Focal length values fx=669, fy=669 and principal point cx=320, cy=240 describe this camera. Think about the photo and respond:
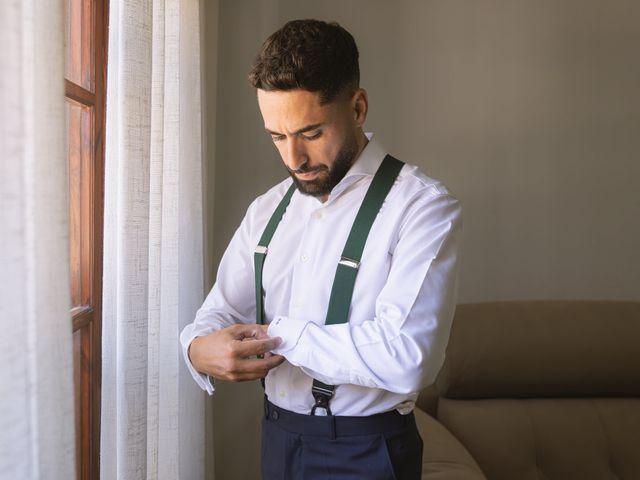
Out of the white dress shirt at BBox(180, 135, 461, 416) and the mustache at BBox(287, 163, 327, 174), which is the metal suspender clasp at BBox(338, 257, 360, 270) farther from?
the mustache at BBox(287, 163, 327, 174)

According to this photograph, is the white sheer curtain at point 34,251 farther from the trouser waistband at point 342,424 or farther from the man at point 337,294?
the trouser waistband at point 342,424

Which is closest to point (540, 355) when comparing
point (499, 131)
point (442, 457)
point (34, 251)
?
point (442, 457)

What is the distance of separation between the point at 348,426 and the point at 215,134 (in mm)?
1668

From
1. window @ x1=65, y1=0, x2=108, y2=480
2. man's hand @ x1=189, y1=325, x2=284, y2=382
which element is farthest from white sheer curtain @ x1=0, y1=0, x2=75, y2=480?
window @ x1=65, y1=0, x2=108, y2=480

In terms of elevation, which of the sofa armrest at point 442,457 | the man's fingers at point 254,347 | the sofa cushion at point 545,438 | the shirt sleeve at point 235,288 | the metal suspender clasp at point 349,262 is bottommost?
the sofa cushion at point 545,438

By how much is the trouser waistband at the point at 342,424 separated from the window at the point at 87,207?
529mm

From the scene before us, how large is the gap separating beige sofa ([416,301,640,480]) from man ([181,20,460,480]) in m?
0.88

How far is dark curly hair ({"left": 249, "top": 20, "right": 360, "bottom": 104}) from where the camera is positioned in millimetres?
1227

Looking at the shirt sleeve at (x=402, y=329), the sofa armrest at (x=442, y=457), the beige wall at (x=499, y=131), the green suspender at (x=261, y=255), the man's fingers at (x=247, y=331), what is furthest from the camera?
the beige wall at (x=499, y=131)

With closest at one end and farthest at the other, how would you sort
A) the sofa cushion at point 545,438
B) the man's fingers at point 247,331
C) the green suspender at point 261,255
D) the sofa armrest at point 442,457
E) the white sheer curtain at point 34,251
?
1. the white sheer curtain at point 34,251
2. the man's fingers at point 247,331
3. the green suspender at point 261,255
4. the sofa armrest at point 442,457
5. the sofa cushion at point 545,438

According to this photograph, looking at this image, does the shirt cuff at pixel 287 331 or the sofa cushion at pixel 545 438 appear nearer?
the shirt cuff at pixel 287 331

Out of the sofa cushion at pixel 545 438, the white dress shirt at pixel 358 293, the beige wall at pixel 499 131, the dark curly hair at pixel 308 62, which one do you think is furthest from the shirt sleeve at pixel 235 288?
the beige wall at pixel 499 131

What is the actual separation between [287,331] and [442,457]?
788mm

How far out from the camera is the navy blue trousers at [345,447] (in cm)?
125
